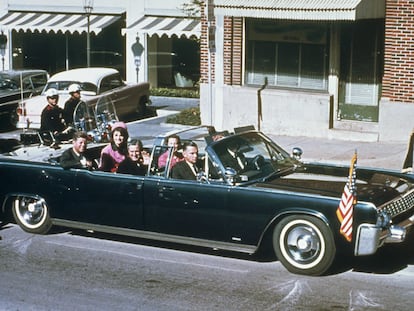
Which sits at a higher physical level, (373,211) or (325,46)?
(325,46)

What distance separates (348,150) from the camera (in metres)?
17.5

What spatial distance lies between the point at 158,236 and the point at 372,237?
2660 millimetres

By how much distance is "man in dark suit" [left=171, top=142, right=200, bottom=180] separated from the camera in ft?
33.0

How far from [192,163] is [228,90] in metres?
10.2

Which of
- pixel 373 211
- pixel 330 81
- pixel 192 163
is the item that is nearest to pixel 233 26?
pixel 330 81

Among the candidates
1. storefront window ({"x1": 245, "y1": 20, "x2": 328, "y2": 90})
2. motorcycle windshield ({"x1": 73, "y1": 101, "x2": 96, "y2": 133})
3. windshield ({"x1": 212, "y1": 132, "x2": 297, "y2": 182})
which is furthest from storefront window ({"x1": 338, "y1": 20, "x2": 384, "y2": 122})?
windshield ({"x1": 212, "y1": 132, "x2": 297, "y2": 182})

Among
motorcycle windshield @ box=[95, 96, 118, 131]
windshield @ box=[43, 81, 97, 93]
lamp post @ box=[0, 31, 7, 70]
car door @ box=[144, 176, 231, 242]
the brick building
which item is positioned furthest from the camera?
lamp post @ box=[0, 31, 7, 70]

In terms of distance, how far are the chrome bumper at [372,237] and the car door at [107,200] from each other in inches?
107

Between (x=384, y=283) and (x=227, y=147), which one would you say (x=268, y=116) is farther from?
(x=384, y=283)

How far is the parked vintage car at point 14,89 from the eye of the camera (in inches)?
851

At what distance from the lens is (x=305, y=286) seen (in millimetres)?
8914

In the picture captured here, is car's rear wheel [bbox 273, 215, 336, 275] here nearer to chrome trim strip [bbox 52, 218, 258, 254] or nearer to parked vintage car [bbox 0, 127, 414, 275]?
parked vintage car [bbox 0, 127, 414, 275]

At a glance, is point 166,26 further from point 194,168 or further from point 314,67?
point 194,168

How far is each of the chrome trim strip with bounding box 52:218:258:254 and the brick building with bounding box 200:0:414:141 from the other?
25.7 feet
